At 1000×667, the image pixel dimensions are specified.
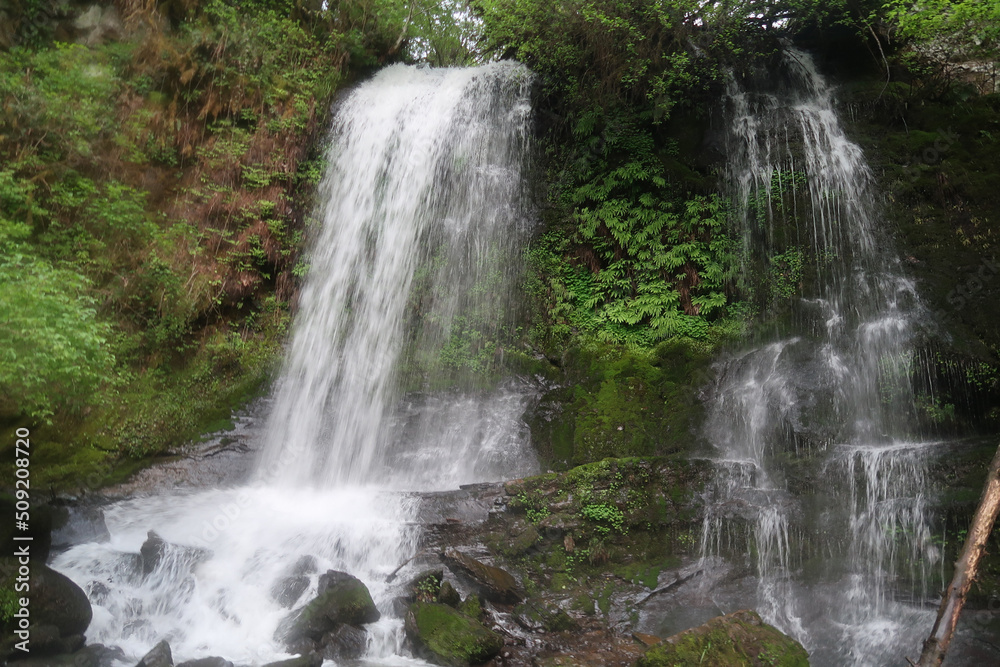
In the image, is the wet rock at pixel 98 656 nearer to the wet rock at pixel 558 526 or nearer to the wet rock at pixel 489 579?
the wet rock at pixel 489 579

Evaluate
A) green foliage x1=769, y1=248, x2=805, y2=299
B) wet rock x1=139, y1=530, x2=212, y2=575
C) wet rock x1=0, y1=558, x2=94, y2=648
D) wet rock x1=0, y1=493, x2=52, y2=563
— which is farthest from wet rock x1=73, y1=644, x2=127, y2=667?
green foliage x1=769, y1=248, x2=805, y2=299

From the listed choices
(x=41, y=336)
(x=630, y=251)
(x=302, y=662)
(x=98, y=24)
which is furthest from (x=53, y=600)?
(x=98, y=24)

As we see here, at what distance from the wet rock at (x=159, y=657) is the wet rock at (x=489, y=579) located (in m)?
2.63

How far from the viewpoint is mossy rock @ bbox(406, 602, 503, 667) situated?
5355 mm

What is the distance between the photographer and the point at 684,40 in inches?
402

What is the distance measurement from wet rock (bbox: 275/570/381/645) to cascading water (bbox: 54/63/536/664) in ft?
0.50

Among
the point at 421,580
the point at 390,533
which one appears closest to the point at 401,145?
the point at 390,533

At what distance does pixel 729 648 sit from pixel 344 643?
337cm

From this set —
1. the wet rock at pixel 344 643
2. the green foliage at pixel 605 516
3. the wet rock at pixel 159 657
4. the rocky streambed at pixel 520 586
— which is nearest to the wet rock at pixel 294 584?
the rocky streambed at pixel 520 586

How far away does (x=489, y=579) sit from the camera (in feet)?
20.1

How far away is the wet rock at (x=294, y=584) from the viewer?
614cm

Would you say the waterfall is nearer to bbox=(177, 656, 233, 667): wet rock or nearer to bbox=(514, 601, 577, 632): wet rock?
bbox=(514, 601, 577, 632): wet rock

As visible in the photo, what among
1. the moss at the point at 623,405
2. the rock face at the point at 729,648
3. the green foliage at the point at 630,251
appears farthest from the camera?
the green foliage at the point at 630,251

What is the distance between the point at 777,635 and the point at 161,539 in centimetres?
633
